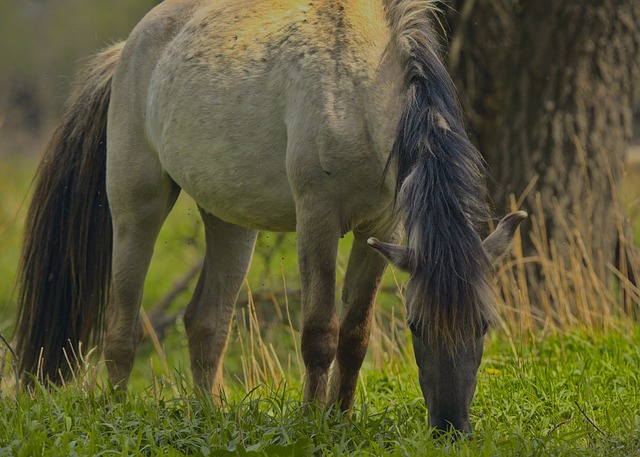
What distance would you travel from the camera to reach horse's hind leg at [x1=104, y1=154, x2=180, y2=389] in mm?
5242

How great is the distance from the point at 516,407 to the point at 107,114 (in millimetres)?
2899

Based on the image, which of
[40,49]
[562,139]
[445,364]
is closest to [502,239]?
[445,364]

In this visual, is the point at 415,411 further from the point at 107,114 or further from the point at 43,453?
the point at 107,114

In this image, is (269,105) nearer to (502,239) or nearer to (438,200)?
(438,200)

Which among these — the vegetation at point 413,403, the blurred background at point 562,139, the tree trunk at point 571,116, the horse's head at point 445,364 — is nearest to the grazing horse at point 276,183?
the horse's head at point 445,364

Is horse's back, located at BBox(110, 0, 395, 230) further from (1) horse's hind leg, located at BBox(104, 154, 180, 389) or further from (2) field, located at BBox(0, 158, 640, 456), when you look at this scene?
(2) field, located at BBox(0, 158, 640, 456)

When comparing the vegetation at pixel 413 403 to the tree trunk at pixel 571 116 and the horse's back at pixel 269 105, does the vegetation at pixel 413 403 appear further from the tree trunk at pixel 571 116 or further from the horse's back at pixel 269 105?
the horse's back at pixel 269 105

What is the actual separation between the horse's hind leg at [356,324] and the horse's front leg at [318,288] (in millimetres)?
326

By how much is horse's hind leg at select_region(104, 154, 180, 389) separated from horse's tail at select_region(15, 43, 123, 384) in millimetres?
329

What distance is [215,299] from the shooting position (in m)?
5.52

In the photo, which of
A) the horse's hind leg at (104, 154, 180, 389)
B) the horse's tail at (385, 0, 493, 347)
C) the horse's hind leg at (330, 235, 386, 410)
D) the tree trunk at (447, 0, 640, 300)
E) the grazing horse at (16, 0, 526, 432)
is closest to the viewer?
the horse's tail at (385, 0, 493, 347)

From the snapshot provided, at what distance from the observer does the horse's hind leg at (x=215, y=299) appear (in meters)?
5.50

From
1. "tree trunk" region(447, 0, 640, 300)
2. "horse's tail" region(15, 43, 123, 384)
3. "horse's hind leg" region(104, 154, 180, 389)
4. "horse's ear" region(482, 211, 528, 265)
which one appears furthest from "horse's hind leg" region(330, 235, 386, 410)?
"tree trunk" region(447, 0, 640, 300)

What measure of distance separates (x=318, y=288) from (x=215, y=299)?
1.43m
